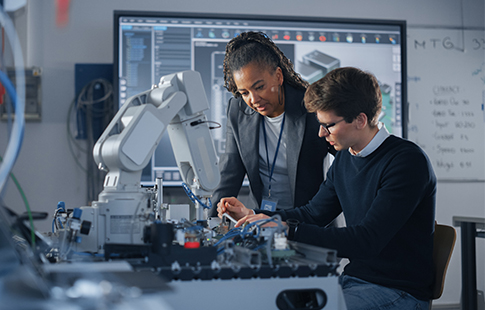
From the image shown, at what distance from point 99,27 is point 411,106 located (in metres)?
2.29

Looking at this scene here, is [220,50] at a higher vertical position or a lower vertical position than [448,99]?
higher

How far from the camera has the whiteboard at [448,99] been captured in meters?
3.44

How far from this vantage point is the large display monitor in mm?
2932

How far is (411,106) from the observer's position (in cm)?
342

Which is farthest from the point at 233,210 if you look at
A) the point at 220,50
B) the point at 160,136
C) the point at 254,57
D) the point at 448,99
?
the point at 448,99

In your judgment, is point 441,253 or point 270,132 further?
point 270,132

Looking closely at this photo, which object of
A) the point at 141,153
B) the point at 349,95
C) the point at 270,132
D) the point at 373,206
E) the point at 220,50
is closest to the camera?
the point at 141,153

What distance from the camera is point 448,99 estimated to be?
347 cm

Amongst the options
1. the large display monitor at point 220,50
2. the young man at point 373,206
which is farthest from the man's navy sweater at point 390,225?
the large display monitor at point 220,50

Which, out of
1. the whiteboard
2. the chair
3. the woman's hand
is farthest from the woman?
the whiteboard

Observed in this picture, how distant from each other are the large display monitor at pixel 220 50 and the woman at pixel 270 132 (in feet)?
3.08

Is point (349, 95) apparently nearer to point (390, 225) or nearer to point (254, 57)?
point (390, 225)

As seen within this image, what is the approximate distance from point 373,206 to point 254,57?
0.87 metres

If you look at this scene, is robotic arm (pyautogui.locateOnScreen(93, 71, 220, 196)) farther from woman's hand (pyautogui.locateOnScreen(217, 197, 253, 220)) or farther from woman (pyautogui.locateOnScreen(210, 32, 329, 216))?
woman (pyautogui.locateOnScreen(210, 32, 329, 216))
